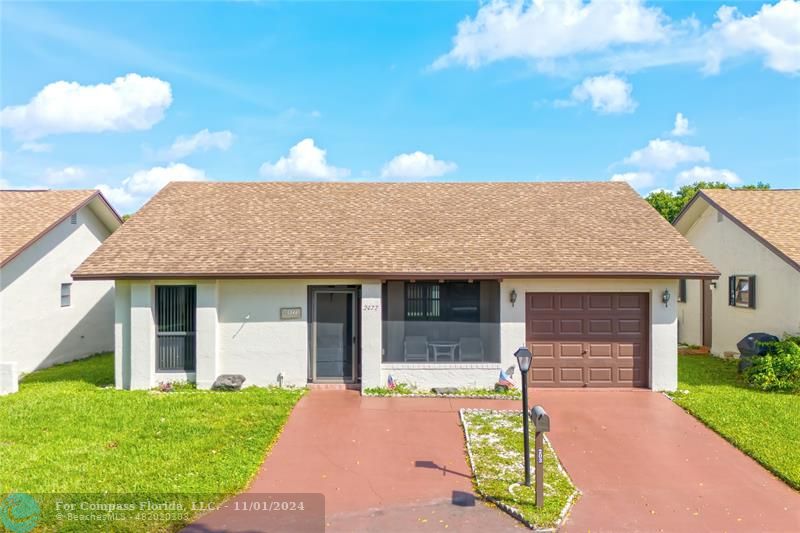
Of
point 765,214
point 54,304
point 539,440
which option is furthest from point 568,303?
point 54,304

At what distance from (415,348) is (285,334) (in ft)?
10.2

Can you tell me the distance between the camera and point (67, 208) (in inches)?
571

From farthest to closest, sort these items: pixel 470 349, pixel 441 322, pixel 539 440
→ pixel 441 322 < pixel 470 349 < pixel 539 440

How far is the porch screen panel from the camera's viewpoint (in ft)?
35.8

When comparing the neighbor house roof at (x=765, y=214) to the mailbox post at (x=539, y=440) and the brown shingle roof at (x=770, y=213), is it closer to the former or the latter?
the brown shingle roof at (x=770, y=213)

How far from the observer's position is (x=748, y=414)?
8828 millimetres

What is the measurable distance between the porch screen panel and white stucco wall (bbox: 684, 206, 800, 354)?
14.7 m

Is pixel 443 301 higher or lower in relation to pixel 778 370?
higher

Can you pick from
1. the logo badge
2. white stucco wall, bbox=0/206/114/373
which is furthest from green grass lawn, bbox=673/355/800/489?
white stucco wall, bbox=0/206/114/373

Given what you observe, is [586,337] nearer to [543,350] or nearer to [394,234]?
[543,350]

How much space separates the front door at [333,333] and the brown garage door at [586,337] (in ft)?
13.9

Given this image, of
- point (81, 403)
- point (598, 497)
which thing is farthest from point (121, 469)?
point (598, 497)

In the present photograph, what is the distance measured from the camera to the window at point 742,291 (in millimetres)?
12992

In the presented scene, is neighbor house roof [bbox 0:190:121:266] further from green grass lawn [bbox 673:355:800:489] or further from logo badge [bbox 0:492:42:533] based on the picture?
green grass lawn [bbox 673:355:800:489]
